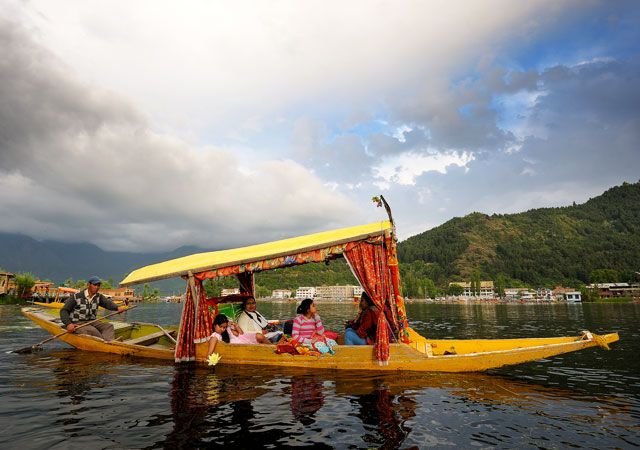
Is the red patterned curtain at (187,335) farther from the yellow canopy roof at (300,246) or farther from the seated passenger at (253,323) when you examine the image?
the seated passenger at (253,323)

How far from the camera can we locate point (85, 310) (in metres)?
13.5

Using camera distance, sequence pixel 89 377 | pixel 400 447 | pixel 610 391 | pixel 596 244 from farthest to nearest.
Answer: pixel 596 244 → pixel 89 377 → pixel 610 391 → pixel 400 447

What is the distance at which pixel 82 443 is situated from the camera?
5.59 metres

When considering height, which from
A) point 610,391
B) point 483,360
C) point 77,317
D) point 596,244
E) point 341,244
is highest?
point 596,244

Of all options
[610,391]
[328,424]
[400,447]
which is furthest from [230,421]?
[610,391]

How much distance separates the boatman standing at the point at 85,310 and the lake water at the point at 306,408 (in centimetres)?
210

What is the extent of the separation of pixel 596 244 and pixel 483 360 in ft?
675

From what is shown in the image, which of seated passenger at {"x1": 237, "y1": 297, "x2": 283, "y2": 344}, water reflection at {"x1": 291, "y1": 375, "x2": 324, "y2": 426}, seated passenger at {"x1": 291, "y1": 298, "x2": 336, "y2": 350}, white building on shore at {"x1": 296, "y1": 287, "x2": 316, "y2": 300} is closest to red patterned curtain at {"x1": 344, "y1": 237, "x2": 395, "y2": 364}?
seated passenger at {"x1": 291, "y1": 298, "x2": 336, "y2": 350}

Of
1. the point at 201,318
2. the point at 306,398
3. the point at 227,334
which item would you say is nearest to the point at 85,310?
the point at 201,318

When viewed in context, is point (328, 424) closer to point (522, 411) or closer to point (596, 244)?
point (522, 411)

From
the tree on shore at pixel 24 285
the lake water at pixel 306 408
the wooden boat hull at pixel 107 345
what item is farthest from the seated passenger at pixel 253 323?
the tree on shore at pixel 24 285

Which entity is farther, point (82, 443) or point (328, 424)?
point (328, 424)

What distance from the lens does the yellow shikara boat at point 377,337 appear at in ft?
31.2

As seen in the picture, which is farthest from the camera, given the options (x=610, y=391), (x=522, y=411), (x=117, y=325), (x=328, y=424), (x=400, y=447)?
(x=117, y=325)
